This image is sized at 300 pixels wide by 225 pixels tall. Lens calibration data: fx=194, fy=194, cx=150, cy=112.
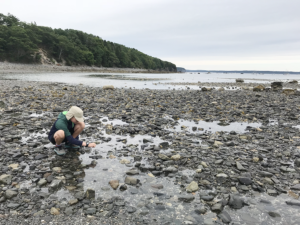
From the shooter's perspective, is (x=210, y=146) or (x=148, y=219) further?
(x=210, y=146)

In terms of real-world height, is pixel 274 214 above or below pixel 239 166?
below

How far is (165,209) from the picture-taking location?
13.0ft

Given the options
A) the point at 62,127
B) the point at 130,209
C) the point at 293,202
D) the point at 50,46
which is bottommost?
Answer: the point at 130,209

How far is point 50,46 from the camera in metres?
124

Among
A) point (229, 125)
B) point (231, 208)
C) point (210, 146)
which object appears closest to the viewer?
point (231, 208)

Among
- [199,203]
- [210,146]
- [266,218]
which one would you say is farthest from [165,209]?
[210,146]

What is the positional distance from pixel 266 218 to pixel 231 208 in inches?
24.7

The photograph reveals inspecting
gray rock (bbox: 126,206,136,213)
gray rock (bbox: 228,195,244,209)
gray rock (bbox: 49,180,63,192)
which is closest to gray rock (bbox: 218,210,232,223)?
gray rock (bbox: 228,195,244,209)

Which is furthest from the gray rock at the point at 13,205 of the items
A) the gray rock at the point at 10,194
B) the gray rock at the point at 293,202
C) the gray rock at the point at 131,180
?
the gray rock at the point at 293,202

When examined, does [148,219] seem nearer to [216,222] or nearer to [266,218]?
[216,222]

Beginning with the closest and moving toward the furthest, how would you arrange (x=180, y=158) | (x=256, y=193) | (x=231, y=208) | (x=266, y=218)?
(x=266, y=218)
(x=231, y=208)
(x=256, y=193)
(x=180, y=158)

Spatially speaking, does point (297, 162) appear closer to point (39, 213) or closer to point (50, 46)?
point (39, 213)

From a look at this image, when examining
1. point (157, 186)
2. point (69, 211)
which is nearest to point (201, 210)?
point (157, 186)

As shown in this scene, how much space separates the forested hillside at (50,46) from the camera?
316ft
